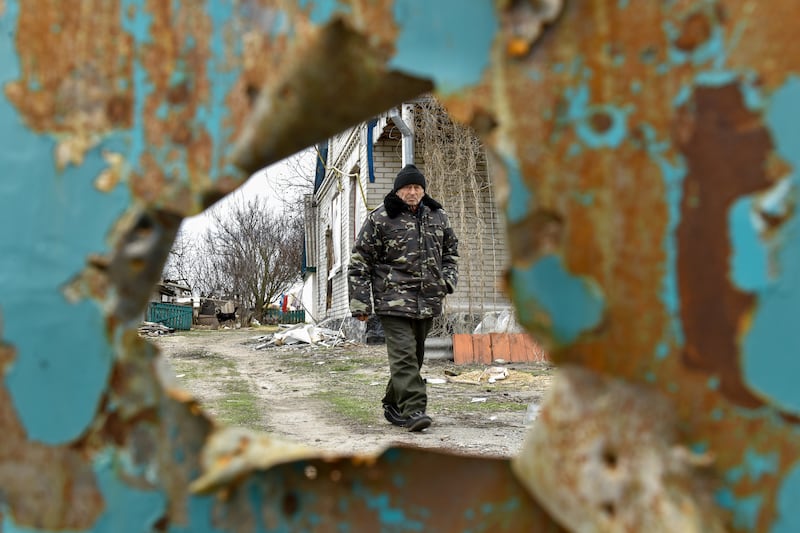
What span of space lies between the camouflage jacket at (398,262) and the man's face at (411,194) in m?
0.04

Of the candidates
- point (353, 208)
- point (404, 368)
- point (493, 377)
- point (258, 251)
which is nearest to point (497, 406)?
point (404, 368)

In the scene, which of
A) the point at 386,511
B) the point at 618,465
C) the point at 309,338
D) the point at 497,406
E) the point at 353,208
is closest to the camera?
the point at 618,465

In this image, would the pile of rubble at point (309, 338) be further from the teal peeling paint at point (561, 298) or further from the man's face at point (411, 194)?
the teal peeling paint at point (561, 298)

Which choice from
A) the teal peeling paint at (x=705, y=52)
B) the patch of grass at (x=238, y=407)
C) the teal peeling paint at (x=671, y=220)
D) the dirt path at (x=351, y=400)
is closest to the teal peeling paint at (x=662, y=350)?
the teal peeling paint at (x=671, y=220)

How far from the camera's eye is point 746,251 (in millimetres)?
607

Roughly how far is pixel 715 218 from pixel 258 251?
33.4 metres

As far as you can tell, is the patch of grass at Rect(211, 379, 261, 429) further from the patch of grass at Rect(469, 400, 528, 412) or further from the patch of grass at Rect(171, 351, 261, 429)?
Result: the patch of grass at Rect(469, 400, 528, 412)

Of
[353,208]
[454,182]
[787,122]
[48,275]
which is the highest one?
[353,208]

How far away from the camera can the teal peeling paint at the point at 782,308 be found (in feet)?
1.97

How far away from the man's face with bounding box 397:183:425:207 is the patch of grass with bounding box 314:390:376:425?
156cm

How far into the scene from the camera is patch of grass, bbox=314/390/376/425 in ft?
15.1

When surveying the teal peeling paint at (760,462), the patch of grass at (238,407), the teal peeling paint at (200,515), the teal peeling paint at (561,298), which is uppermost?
the teal peeling paint at (561,298)

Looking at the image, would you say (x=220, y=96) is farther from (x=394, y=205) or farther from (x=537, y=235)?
(x=394, y=205)

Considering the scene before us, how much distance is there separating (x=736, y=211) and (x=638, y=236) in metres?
0.09
